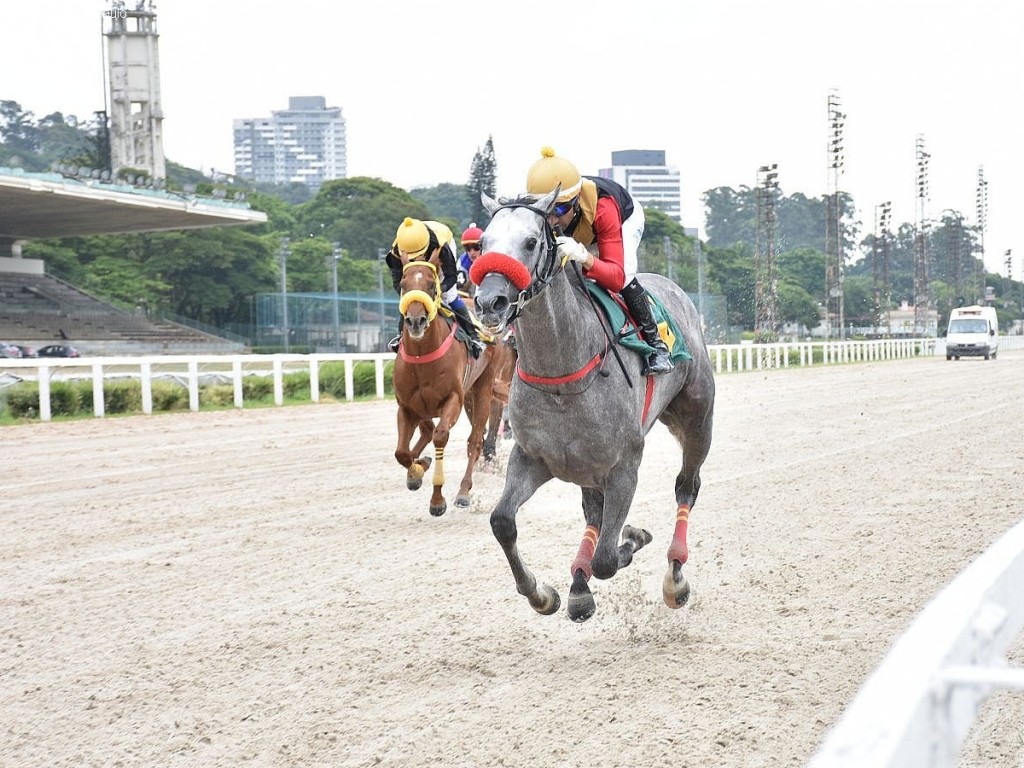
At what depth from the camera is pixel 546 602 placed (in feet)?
16.2

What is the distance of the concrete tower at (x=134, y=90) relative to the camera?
6688 centimetres

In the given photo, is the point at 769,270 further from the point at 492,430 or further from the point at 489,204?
the point at 489,204

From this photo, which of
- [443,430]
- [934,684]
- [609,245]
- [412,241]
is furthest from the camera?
[443,430]

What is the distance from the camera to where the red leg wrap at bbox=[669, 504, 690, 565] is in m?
5.56

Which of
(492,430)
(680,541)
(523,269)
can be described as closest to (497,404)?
(492,430)

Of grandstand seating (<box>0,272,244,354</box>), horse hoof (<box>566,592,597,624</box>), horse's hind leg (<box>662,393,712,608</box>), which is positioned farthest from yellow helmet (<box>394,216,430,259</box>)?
grandstand seating (<box>0,272,244,354</box>)

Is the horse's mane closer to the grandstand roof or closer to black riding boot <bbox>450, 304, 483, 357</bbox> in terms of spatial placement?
black riding boot <bbox>450, 304, 483, 357</bbox>

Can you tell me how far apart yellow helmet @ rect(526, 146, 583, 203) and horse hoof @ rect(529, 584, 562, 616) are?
5.33ft

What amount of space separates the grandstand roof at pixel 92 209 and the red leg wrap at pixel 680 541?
109ft

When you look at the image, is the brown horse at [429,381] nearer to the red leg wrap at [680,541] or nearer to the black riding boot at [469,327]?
the black riding boot at [469,327]

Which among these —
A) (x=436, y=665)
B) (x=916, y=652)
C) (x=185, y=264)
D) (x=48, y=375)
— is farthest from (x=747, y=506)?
(x=185, y=264)

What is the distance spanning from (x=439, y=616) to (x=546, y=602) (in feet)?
1.94

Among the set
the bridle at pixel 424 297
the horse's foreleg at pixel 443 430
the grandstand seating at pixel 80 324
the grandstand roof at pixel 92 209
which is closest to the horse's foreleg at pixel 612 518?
the bridle at pixel 424 297

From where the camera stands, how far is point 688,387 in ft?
20.7
